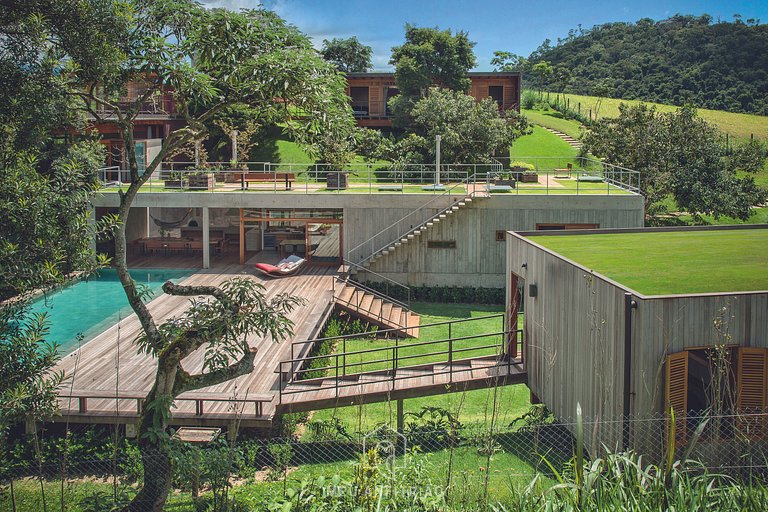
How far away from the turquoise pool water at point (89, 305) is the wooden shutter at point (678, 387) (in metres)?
10.9

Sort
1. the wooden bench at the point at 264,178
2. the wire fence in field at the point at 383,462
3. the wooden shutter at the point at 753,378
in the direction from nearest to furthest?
the wire fence in field at the point at 383,462, the wooden shutter at the point at 753,378, the wooden bench at the point at 264,178

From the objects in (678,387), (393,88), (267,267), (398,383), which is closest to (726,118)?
(393,88)

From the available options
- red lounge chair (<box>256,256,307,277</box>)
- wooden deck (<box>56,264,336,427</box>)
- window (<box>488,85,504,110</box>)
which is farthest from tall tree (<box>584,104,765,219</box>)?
Answer: wooden deck (<box>56,264,336,427</box>)

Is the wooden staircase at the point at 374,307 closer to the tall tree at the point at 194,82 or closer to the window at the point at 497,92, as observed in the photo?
the tall tree at the point at 194,82

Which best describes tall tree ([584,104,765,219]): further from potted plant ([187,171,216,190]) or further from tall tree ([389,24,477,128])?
potted plant ([187,171,216,190])

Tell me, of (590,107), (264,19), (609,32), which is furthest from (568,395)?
(609,32)

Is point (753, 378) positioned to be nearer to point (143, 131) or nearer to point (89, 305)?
point (89, 305)

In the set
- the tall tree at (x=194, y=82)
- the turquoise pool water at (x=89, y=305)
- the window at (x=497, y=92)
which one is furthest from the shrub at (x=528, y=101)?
the tall tree at (x=194, y=82)

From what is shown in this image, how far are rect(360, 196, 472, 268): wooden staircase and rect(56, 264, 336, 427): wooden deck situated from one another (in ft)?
11.3

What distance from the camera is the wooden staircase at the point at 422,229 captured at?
909 inches

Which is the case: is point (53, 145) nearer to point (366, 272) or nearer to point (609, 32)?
point (366, 272)

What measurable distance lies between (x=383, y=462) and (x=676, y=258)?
6001 mm

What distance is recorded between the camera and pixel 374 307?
68.6 feet

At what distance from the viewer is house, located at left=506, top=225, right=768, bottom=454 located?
952 cm
